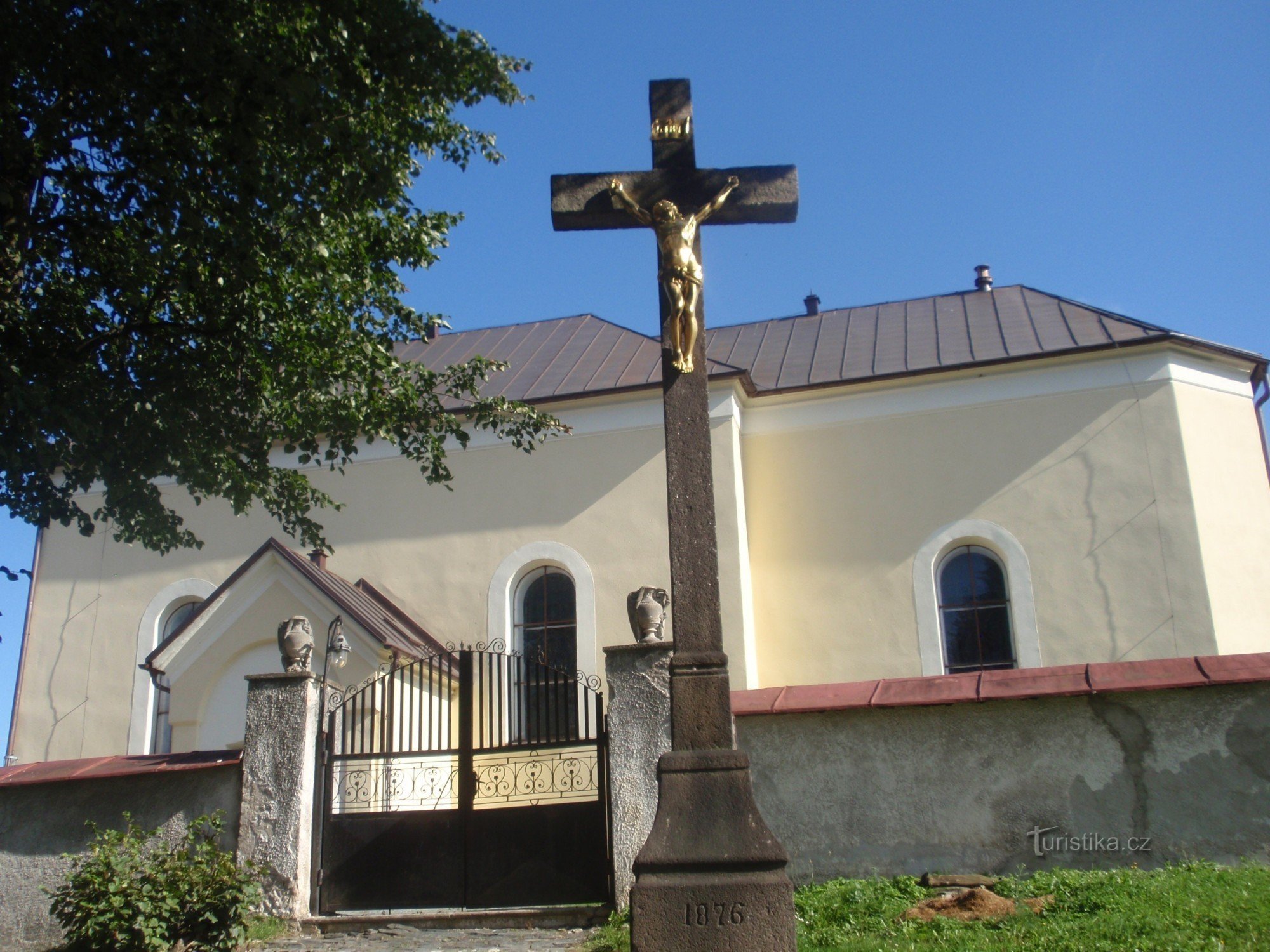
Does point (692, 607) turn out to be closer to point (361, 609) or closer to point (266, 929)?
point (266, 929)

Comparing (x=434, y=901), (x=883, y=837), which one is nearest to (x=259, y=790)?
(x=434, y=901)

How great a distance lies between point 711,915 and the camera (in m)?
4.64

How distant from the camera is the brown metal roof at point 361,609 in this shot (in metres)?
11.6

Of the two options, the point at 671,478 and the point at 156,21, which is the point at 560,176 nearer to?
the point at 671,478

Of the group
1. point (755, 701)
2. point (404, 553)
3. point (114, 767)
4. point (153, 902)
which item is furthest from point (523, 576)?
point (153, 902)

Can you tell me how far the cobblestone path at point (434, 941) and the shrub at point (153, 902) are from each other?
0.40 m

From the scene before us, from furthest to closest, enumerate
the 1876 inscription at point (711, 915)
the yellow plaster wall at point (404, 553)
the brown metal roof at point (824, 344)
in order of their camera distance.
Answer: the brown metal roof at point (824, 344)
the yellow plaster wall at point (404, 553)
the 1876 inscription at point (711, 915)

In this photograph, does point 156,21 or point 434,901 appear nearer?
point 156,21

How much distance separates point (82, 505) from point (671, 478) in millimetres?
12475

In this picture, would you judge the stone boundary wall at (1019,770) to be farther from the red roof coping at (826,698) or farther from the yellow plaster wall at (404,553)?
the yellow plaster wall at (404,553)

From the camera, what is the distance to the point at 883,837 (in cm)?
764

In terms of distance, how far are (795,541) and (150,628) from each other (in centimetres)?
801

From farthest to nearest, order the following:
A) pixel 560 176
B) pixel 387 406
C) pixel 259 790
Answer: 1. pixel 387 406
2. pixel 259 790
3. pixel 560 176

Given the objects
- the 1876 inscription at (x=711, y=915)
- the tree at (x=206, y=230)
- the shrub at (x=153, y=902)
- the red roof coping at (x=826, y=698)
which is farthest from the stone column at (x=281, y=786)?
the 1876 inscription at (x=711, y=915)
